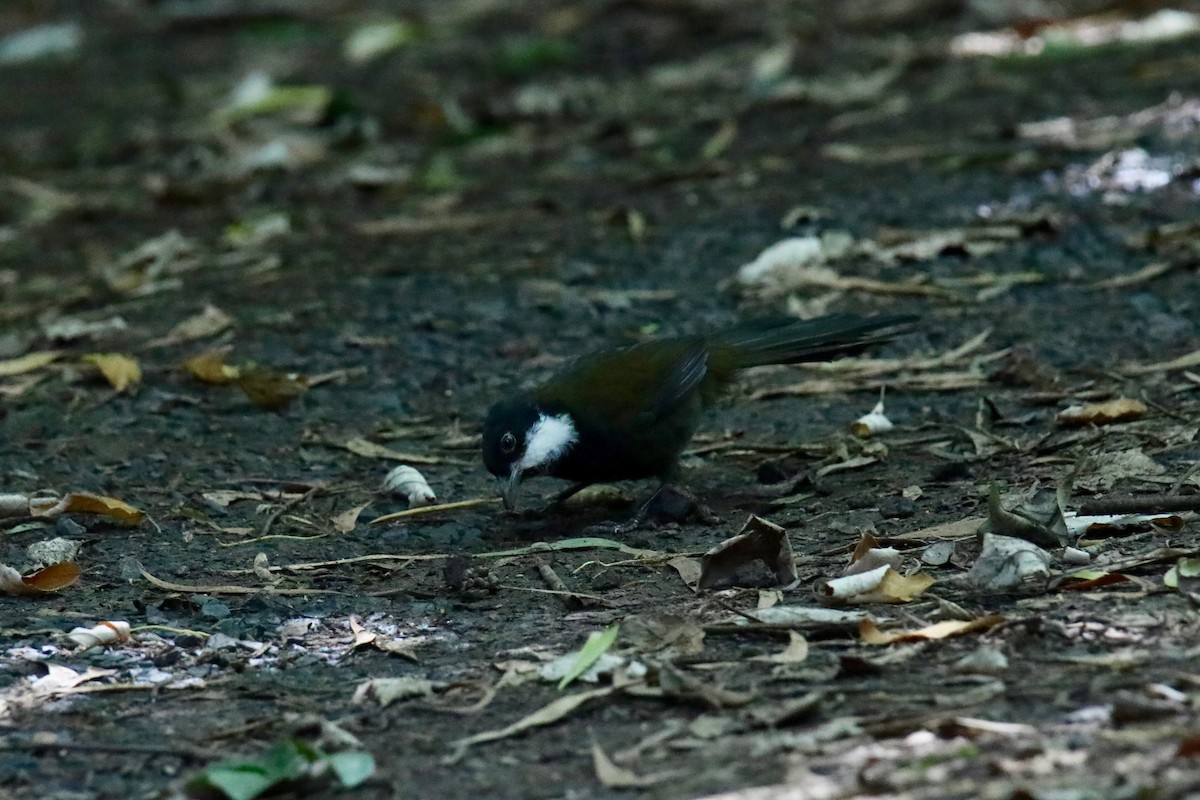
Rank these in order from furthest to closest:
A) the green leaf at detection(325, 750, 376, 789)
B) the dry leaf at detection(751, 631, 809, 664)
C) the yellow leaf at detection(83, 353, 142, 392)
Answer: the yellow leaf at detection(83, 353, 142, 392), the dry leaf at detection(751, 631, 809, 664), the green leaf at detection(325, 750, 376, 789)

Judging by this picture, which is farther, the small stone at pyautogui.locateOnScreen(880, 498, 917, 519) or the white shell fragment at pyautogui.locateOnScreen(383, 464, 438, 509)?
the white shell fragment at pyautogui.locateOnScreen(383, 464, 438, 509)

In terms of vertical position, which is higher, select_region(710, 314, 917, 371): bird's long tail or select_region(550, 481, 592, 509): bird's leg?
select_region(710, 314, 917, 371): bird's long tail

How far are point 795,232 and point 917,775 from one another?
15.8 feet

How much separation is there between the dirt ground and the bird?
8.4 inches

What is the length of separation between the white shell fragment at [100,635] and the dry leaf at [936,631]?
1.78 m

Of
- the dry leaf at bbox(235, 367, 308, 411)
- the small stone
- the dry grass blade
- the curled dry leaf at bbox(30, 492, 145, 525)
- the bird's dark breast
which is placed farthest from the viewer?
the dry leaf at bbox(235, 367, 308, 411)

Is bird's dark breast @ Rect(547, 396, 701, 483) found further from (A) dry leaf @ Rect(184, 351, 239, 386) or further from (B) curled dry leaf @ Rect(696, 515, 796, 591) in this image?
(A) dry leaf @ Rect(184, 351, 239, 386)

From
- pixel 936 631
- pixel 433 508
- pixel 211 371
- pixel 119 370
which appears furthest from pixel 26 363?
pixel 936 631

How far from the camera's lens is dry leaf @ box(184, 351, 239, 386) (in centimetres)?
652

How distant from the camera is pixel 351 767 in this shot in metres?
3.32

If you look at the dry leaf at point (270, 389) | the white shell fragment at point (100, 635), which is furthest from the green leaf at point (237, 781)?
the dry leaf at point (270, 389)

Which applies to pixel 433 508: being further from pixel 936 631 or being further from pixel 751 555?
pixel 936 631

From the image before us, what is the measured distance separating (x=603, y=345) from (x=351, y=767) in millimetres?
3568

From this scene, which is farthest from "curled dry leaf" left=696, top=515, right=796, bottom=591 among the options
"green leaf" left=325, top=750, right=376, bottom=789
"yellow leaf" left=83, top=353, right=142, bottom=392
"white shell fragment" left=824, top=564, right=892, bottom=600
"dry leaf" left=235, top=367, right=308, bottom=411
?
"yellow leaf" left=83, top=353, right=142, bottom=392
